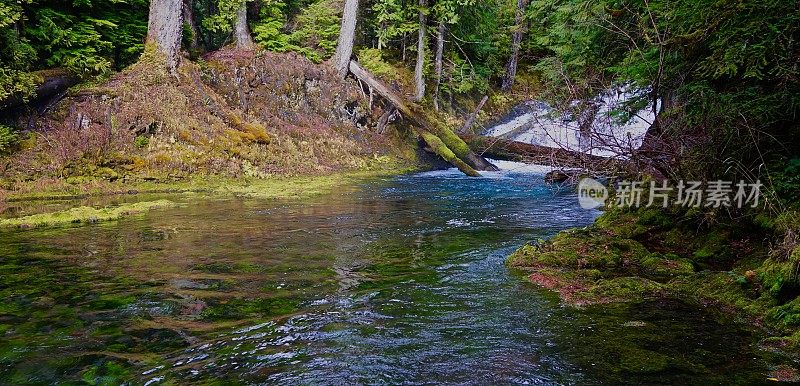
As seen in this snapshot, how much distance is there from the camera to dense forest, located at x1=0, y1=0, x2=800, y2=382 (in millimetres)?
6508

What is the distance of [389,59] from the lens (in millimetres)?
25594

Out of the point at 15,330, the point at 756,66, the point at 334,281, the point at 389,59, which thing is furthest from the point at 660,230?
the point at 389,59

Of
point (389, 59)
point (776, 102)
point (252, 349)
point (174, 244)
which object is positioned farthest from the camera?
point (389, 59)

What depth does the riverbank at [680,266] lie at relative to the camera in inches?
213

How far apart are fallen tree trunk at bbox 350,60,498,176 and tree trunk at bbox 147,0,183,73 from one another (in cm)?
733

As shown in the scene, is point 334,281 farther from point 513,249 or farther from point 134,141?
point 134,141

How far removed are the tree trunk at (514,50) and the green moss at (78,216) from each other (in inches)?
872

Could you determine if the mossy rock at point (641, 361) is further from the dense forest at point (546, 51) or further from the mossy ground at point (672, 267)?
the dense forest at point (546, 51)

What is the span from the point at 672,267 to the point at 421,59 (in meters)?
17.3

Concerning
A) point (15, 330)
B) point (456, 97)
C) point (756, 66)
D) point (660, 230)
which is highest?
point (456, 97)

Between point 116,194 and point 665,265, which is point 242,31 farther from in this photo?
point 665,265

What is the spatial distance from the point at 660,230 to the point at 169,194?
34.5 feet

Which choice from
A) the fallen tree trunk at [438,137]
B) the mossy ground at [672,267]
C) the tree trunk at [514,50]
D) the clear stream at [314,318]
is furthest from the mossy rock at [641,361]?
the tree trunk at [514,50]
